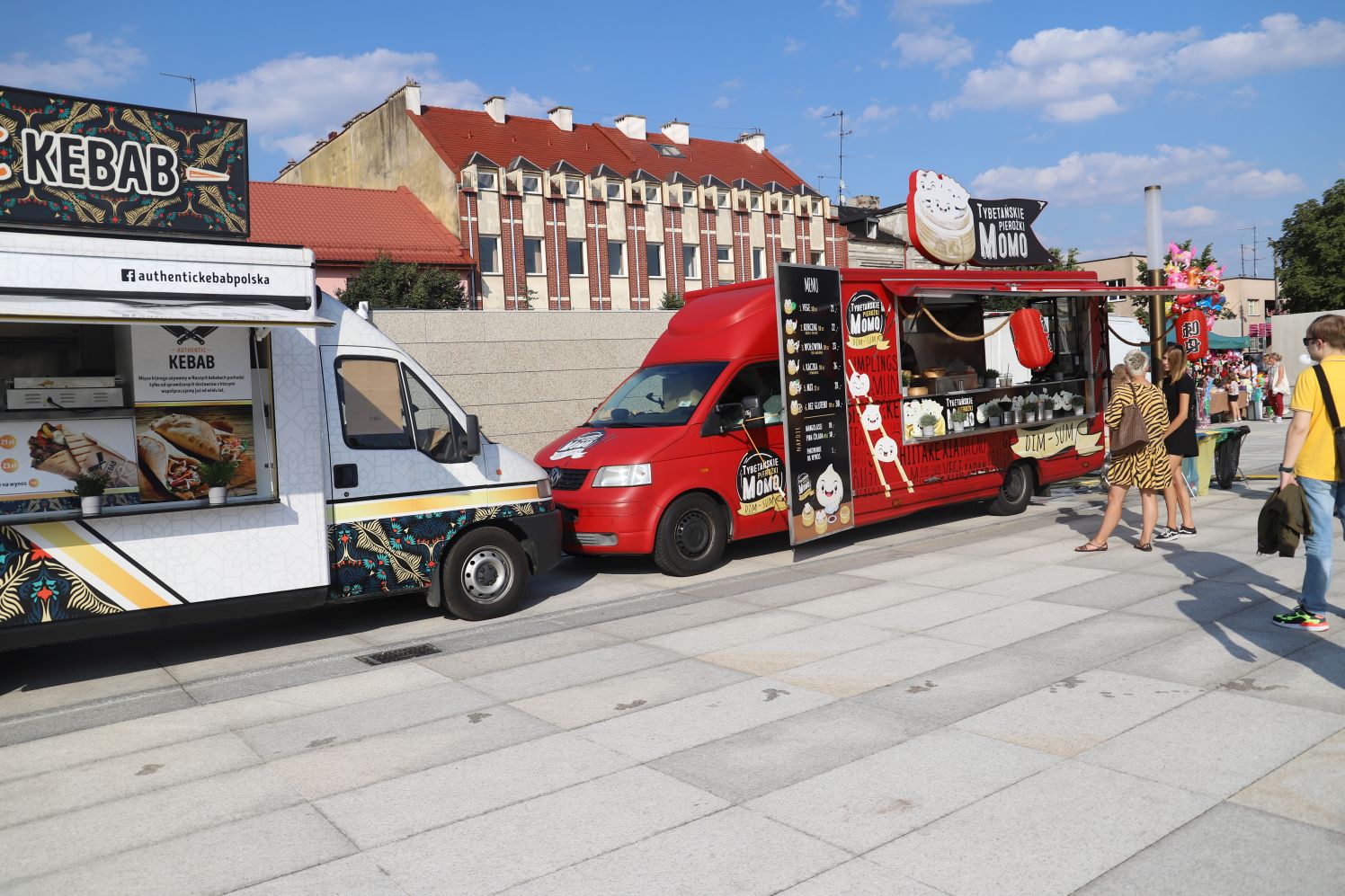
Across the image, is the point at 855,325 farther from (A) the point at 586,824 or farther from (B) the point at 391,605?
(A) the point at 586,824

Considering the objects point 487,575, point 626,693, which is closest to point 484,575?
point 487,575

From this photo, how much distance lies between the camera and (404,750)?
17.1 feet

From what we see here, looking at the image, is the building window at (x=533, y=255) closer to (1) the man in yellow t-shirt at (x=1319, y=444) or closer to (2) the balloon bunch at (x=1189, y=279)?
(2) the balloon bunch at (x=1189, y=279)

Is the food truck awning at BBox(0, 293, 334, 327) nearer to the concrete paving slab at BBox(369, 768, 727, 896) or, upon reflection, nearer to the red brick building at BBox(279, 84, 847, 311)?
the concrete paving slab at BBox(369, 768, 727, 896)

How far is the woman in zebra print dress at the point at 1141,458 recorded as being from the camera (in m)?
9.43

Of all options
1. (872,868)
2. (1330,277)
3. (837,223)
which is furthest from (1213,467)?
(1330,277)

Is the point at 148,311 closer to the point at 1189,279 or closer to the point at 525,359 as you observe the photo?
the point at 525,359

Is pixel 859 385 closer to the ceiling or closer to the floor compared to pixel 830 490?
closer to the ceiling

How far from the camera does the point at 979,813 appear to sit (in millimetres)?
4141

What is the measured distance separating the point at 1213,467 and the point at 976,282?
17.5 ft

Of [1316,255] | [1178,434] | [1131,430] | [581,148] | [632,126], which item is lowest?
[1178,434]

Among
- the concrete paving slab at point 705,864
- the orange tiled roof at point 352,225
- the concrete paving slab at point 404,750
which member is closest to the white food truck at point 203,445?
the concrete paving slab at point 404,750

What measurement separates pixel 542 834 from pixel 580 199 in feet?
141

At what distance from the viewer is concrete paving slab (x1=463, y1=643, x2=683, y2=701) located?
20.5ft
